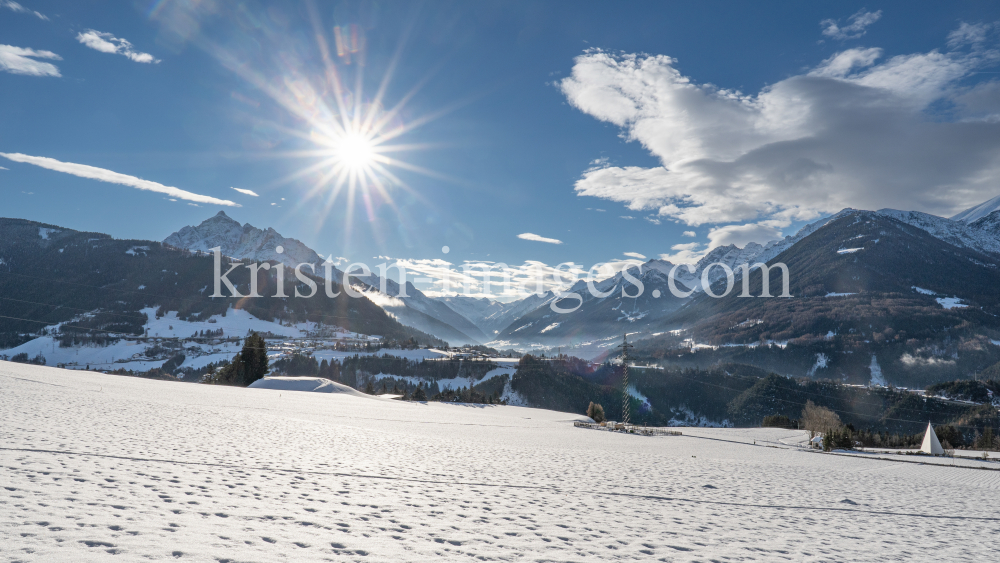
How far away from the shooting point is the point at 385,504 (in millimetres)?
11594

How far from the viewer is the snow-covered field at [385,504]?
7.83 meters

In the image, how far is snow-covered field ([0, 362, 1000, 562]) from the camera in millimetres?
7828

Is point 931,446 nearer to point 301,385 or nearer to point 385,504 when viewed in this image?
point 385,504

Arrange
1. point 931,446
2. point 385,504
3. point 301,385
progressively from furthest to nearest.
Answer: point 301,385, point 931,446, point 385,504

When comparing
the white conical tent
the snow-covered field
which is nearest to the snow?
the snow-covered field

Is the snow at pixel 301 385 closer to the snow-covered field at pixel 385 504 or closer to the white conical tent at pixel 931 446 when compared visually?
the snow-covered field at pixel 385 504

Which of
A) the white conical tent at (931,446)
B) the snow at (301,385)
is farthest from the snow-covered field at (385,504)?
the snow at (301,385)

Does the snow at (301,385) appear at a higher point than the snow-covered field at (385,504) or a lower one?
lower

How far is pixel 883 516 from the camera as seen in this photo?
16000mm

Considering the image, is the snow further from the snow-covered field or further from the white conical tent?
the white conical tent

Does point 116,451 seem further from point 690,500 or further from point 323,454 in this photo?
point 690,500

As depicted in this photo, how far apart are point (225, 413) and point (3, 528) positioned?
943 inches

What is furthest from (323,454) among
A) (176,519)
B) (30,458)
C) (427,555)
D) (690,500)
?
(690,500)

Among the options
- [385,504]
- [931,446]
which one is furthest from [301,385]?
[931,446]
